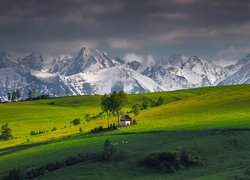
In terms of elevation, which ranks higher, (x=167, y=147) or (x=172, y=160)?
(x=167, y=147)

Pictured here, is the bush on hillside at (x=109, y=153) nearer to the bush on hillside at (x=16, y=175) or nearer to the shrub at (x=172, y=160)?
the shrub at (x=172, y=160)

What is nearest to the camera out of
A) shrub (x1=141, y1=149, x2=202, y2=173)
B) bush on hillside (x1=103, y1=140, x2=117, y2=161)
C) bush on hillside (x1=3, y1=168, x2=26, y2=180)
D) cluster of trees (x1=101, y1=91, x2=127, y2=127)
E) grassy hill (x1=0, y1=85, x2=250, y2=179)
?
grassy hill (x1=0, y1=85, x2=250, y2=179)

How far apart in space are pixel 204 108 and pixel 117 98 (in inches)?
1087

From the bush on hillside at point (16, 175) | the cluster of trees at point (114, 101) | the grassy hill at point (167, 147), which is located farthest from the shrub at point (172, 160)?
the cluster of trees at point (114, 101)

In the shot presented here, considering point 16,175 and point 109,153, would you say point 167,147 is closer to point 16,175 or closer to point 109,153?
point 109,153

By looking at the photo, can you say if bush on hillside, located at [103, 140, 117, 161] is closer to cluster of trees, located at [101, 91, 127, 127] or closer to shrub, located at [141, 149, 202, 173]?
shrub, located at [141, 149, 202, 173]

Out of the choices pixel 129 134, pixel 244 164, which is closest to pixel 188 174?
pixel 244 164

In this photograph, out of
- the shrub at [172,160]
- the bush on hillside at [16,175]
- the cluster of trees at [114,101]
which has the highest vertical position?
the cluster of trees at [114,101]

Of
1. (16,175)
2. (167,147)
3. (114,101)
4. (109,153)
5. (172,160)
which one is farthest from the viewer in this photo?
(114,101)

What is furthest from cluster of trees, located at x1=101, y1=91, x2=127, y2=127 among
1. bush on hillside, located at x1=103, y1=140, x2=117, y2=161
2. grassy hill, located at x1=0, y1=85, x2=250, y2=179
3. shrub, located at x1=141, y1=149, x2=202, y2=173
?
shrub, located at x1=141, y1=149, x2=202, y2=173

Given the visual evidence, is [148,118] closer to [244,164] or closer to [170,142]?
[170,142]

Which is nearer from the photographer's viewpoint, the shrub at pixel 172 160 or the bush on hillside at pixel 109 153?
the shrub at pixel 172 160

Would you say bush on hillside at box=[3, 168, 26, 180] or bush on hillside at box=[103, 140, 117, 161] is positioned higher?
bush on hillside at box=[103, 140, 117, 161]

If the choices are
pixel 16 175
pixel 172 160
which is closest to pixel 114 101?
pixel 172 160
